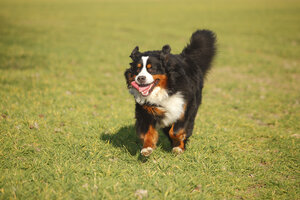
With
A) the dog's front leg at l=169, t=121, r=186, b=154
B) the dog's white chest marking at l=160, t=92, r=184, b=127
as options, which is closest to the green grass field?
the dog's front leg at l=169, t=121, r=186, b=154

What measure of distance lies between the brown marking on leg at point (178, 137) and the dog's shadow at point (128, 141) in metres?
0.26

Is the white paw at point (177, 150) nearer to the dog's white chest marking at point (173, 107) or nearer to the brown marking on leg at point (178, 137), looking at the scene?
the brown marking on leg at point (178, 137)

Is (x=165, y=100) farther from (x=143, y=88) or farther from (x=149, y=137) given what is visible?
(x=149, y=137)

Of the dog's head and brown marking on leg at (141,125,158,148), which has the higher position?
the dog's head

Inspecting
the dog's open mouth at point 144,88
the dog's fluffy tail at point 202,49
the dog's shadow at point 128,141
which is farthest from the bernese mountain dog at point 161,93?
the dog's fluffy tail at point 202,49

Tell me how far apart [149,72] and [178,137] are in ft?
3.81

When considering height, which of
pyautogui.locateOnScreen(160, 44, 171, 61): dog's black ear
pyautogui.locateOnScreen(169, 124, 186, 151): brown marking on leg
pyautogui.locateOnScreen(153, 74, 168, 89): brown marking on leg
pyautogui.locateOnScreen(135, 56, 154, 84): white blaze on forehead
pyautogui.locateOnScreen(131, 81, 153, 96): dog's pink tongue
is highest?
pyautogui.locateOnScreen(160, 44, 171, 61): dog's black ear

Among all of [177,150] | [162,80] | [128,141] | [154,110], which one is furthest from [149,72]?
[128,141]

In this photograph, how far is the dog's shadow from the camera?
4.39 m

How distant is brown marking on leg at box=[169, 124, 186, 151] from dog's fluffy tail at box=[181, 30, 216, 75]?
1402 millimetres

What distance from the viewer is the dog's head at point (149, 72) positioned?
11.9ft

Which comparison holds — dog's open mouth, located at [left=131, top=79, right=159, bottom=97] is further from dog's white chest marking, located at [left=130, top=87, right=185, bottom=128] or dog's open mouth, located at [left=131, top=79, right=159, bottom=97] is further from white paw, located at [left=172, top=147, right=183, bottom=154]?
white paw, located at [left=172, top=147, right=183, bottom=154]

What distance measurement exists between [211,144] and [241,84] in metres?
5.19

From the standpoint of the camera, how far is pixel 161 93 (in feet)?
12.6
